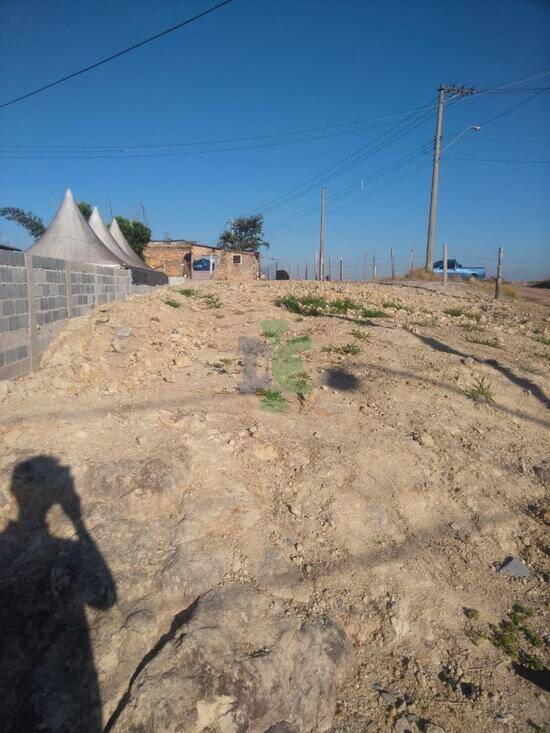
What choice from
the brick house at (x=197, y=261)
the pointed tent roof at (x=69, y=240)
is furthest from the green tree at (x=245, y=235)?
the pointed tent roof at (x=69, y=240)

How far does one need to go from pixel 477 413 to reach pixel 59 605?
10.7 ft

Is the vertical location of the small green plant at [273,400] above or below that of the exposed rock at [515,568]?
above

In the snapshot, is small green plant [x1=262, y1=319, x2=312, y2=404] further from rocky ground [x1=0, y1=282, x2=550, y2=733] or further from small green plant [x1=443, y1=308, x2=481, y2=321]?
small green plant [x1=443, y1=308, x2=481, y2=321]

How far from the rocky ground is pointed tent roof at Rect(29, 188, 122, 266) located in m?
7.64

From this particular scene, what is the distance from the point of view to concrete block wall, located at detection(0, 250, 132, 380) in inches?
149

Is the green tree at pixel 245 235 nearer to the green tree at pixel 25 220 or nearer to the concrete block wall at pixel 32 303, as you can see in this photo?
the green tree at pixel 25 220

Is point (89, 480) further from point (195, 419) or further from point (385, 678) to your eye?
point (385, 678)

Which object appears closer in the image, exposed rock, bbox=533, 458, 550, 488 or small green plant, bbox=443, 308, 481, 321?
exposed rock, bbox=533, 458, 550, 488

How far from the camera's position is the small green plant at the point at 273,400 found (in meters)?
3.60

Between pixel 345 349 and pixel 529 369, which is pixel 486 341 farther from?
pixel 345 349

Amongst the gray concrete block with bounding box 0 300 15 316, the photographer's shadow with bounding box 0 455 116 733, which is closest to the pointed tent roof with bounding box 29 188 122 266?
the gray concrete block with bounding box 0 300 15 316

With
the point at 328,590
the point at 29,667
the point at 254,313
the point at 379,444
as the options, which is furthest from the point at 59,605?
the point at 254,313

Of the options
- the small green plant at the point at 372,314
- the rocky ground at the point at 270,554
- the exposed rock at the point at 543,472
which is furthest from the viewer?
the small green plant at the point at 372,314

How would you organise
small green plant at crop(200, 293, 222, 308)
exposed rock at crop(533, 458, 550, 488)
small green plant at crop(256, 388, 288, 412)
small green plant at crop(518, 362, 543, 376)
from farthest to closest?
small green plant at crop(200, 293, 222, 308), small green plant at crop(518, 362, 543, 376), small green plant at crop(256, 388, 288, 412), exposed rock at crop(533, 458, 550, 488)
